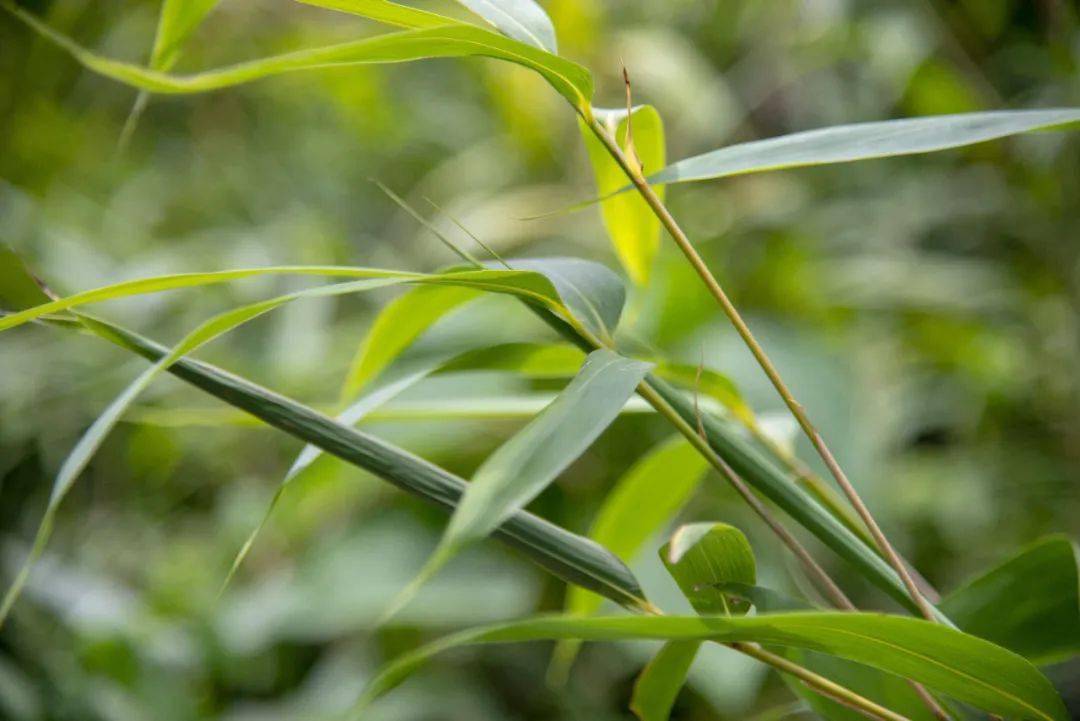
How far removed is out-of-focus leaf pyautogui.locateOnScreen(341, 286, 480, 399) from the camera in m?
0.26

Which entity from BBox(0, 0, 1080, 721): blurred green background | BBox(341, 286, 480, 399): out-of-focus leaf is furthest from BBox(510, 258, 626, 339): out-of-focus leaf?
BBox(0, 0, 1080, 721): blurred green background

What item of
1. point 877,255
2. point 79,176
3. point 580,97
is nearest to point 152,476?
point 79,176

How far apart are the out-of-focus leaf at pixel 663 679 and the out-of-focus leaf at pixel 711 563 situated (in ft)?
0.05

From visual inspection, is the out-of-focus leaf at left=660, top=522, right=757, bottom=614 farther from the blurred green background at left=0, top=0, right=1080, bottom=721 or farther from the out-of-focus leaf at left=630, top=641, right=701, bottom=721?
the blurred green background at left=0, top=0, right=1080, bottom=721

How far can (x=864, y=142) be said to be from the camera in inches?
8.6

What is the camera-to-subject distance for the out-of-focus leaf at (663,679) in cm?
23

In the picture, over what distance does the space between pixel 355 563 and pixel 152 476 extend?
341mm

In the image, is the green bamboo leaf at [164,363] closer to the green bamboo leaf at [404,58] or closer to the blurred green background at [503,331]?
the green bamboo leaf at [404,58]

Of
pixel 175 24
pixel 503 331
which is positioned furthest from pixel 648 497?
pixel 503 331

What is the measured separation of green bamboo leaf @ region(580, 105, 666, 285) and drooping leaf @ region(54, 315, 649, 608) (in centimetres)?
9

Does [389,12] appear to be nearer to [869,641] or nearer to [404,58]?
[404,58]

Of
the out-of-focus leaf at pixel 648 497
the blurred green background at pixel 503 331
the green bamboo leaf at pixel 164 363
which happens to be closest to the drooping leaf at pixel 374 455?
the green bamboo leaf at pixel 164 363

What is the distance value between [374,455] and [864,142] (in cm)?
13

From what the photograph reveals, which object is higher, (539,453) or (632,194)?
(632,194)
